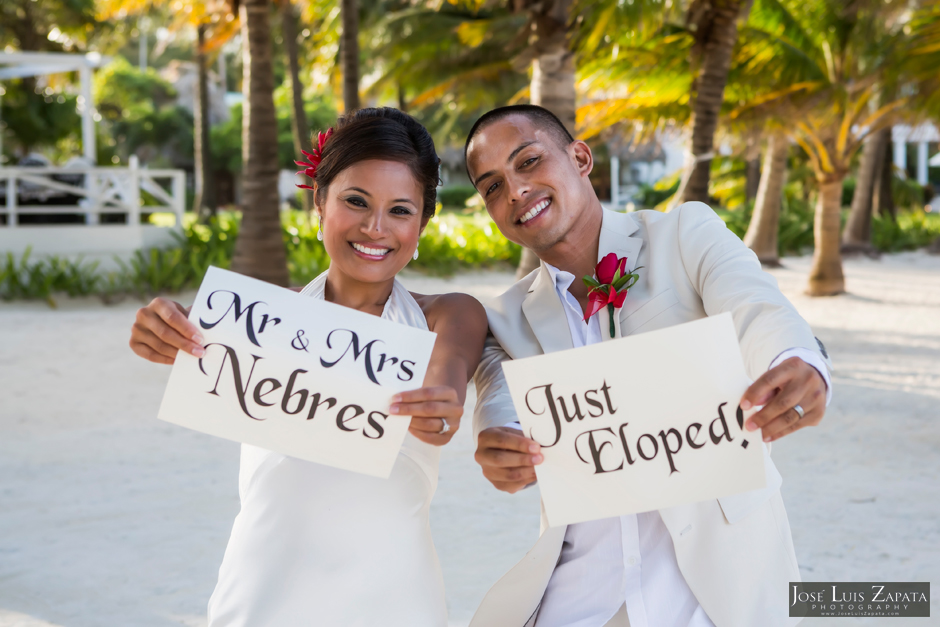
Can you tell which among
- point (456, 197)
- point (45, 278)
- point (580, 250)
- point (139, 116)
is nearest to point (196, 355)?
point (580, 250)

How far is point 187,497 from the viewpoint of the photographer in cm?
463

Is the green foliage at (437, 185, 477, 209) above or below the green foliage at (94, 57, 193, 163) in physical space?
below

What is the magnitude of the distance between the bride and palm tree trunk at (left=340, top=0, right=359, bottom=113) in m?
8.97

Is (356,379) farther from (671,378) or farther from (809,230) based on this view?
(809,230)

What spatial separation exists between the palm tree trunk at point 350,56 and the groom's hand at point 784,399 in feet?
32.1

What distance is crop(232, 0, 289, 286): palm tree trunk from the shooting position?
780cm

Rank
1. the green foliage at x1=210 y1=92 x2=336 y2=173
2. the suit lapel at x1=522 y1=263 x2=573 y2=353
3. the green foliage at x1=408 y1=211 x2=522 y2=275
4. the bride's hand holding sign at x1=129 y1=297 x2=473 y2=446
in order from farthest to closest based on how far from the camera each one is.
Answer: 1. the green foliage at x1=210 y1=92 x2=336 y2=173
2. the green foliage at x1=408 y1=211 x2=522 y2=275
3. the suit lapel at x1=522 y1=263 x2=573 y2=353
4. the bride's hand holding sign at x1=129 y1=297 x2=473 y2=446

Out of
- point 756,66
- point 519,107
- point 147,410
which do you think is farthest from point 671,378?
point 756,66

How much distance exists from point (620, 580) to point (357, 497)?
71 centimetres

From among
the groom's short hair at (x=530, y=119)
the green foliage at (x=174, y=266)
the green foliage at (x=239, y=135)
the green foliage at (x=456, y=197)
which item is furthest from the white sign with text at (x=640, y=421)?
the green foliage at (x=456, y=197)

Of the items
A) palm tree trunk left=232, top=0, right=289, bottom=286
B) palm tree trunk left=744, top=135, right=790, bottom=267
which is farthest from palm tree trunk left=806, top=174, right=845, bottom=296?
palm tree trunk left=232, top=0, right=289, bottom=286

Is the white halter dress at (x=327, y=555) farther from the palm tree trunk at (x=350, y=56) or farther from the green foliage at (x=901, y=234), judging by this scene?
the green foliage at (x=901, y=234)

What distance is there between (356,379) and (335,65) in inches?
692

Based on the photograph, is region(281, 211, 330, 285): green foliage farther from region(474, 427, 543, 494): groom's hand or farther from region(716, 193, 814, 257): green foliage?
region(716, 193, 814, 257): green foliage
